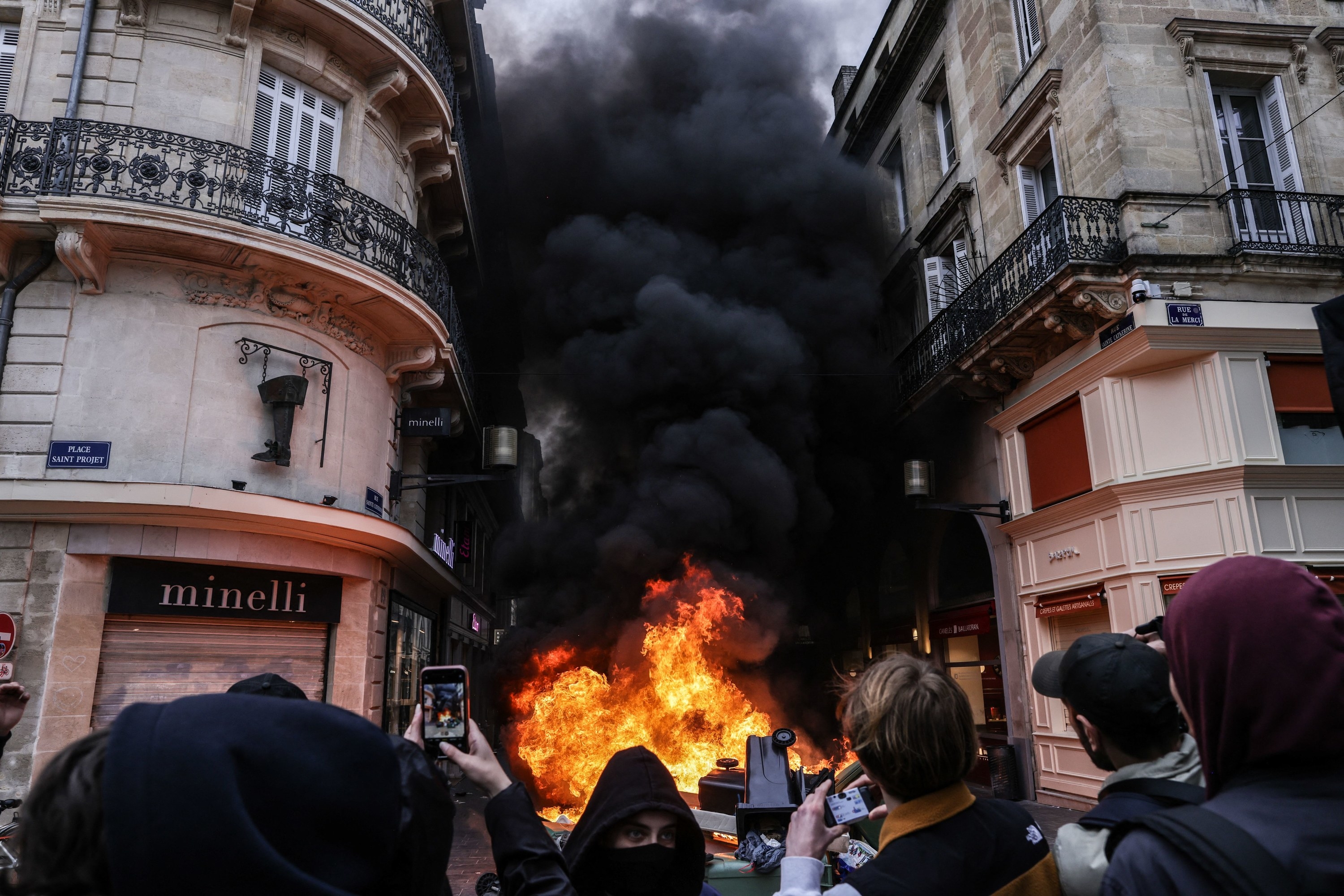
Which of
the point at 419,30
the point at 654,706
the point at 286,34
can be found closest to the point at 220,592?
the point at 654,706

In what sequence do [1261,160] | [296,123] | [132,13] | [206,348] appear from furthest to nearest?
[1261,160] → [296,123] → [132,13] → [206,348]

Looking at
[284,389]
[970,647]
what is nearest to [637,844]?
[284,389]

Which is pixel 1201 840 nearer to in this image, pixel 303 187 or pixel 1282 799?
pixel 1282 799

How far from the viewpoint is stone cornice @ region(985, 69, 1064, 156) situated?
38.8 feet

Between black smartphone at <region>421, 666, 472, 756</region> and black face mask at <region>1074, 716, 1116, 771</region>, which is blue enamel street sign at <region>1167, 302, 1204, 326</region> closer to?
black face mask at <region>1074, 716, 1116, 771</region>

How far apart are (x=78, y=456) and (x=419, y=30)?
7.34 meters

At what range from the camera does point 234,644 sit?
9.05m

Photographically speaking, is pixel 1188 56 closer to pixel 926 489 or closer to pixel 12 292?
pixel 926 489

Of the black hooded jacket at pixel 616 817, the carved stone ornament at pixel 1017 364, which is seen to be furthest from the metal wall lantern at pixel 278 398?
the carved stone ornament at pixel 1017 364

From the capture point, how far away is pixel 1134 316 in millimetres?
10062

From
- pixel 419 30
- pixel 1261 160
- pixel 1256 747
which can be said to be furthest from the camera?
pixel 419 30

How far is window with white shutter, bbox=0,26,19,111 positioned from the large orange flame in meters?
10.5

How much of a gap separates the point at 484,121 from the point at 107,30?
31.8ft

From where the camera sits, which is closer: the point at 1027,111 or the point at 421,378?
the point at 421,378
